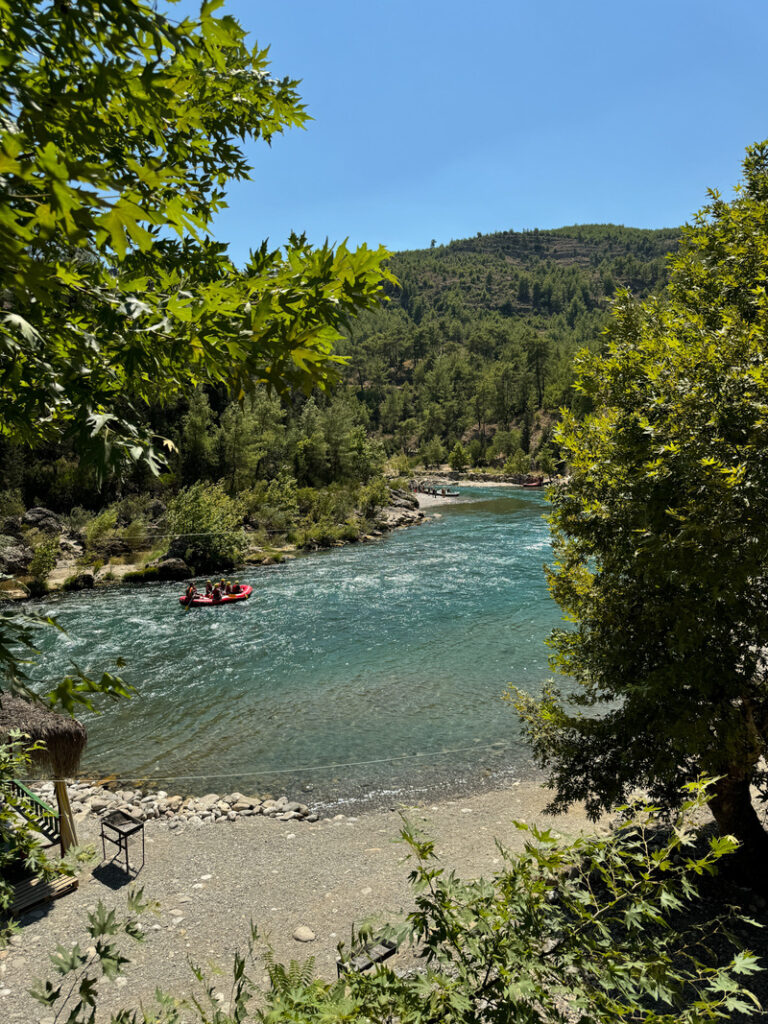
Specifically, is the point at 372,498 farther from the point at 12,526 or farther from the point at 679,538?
the point at 679,538

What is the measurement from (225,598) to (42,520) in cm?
1333

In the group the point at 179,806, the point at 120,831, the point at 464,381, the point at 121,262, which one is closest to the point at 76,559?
the point at 179,806

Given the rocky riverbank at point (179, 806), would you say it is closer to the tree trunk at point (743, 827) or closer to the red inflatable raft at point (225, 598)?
the tree trunk at point (743, 827)

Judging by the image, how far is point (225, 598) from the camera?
20.3 m

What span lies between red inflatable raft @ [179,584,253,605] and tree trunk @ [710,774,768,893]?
16895mm

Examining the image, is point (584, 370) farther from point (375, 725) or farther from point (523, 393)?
point (523, 393)

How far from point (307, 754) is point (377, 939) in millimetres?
9719

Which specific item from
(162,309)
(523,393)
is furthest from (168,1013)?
(523,393)

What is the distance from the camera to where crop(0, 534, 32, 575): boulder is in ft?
69.7

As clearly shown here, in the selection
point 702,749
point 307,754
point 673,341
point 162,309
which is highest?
point 673,341

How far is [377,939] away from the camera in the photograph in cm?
204

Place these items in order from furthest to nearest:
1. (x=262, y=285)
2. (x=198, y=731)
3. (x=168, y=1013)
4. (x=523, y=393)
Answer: (x=523, y=393), (x=198, y=731), (x=168, y=1013), (x=262, y=285)

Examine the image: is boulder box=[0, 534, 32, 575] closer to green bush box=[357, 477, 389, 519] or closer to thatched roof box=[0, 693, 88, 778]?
thatched roof box=[0, 693, 88, 778]

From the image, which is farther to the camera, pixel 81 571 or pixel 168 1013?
pixel 81 571
